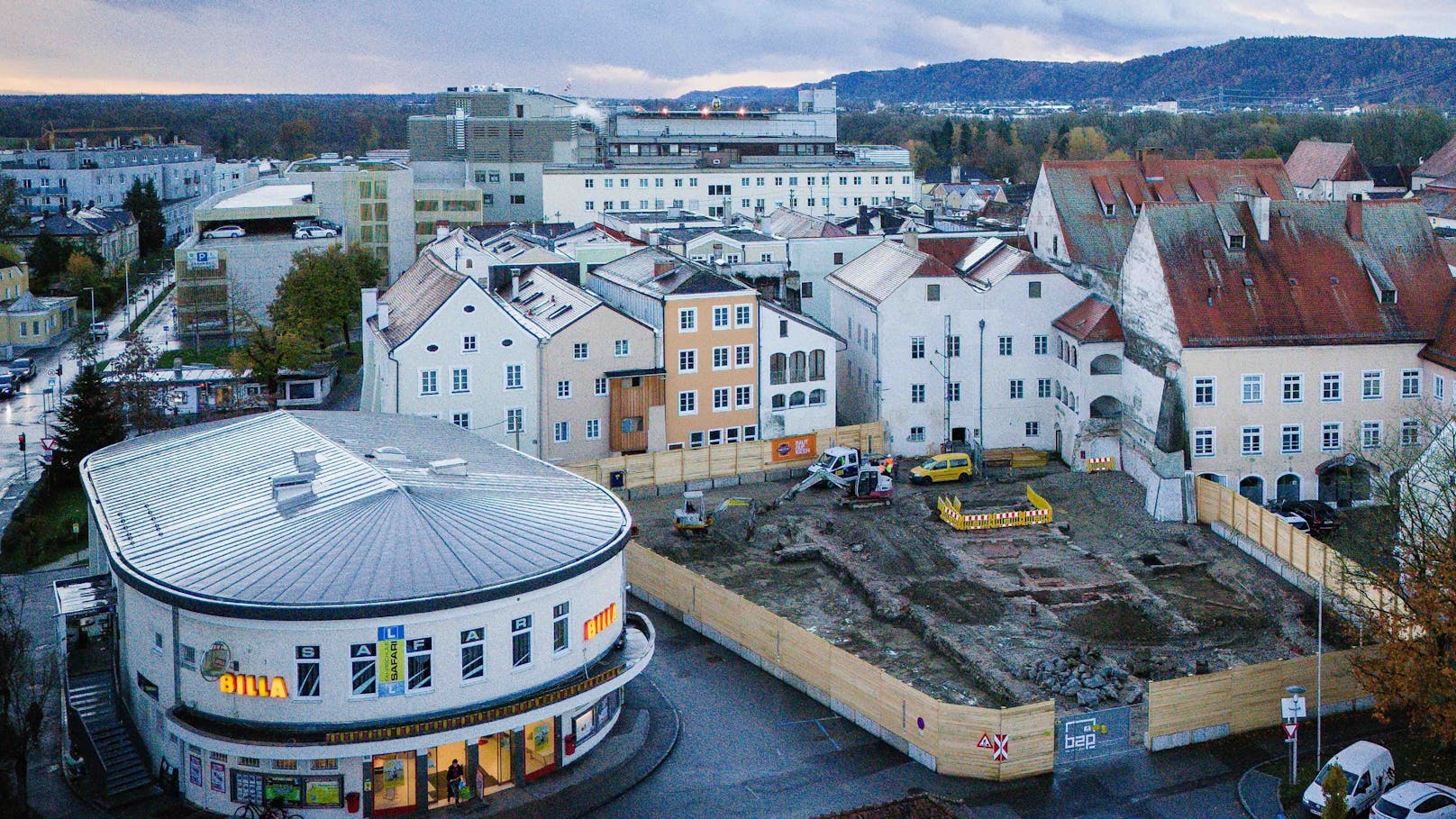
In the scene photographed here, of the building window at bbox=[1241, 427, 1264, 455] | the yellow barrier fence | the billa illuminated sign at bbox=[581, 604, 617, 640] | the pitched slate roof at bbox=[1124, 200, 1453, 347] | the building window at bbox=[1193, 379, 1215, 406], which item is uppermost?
the pitched slate roof at bbox=[1124, 200, 1453, 347]

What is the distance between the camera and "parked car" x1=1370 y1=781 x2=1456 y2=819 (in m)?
29.5

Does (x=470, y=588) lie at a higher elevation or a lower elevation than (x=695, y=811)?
higher

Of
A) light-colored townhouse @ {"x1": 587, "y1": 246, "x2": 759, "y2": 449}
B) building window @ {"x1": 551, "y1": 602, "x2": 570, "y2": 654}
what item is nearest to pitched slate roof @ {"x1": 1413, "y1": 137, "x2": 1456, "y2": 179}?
light-colored townhouse @ {"x1": 587, "y1": 246, "x2": 759, "y2": 449}

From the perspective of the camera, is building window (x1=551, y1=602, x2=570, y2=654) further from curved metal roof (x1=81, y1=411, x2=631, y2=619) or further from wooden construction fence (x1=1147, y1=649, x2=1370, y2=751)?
wooden construction fence (x1=1147, y1=649, x2=1370, y2=751)

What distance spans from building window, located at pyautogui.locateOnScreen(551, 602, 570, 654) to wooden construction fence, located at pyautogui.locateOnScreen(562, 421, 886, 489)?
22427mm

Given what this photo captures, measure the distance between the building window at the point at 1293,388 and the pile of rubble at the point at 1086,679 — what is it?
61.2ft

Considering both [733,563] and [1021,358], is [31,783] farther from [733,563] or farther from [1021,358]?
[1021,358]

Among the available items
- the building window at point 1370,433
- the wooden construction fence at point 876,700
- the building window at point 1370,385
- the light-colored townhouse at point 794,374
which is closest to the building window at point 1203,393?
the building window at point 1370,385

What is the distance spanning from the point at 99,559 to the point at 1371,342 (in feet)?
138

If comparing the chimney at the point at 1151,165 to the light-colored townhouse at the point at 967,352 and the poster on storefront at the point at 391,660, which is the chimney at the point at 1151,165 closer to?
the light-colored townhouse at the point at 967,352

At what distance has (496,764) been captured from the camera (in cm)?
3198

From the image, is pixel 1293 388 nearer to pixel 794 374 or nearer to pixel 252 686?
pixel 794 374

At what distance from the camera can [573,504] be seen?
1458 inches

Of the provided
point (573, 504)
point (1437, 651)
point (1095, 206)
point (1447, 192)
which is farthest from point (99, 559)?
Answer: point (1447, 192)
